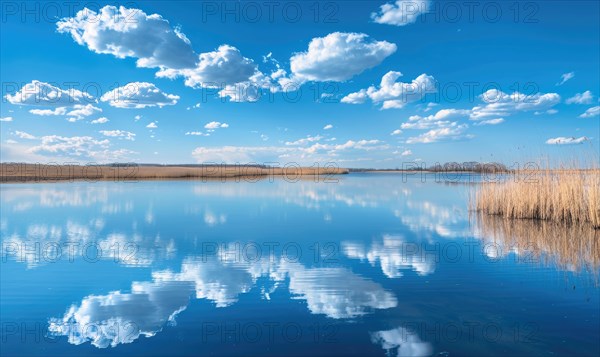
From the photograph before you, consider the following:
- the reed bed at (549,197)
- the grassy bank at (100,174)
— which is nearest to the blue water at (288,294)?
the reed bed at (549,197)

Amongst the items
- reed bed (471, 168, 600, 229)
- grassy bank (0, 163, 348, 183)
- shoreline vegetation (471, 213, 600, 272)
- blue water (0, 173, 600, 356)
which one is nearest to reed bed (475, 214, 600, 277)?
shoreline vegetation (471, 213, 600, 272)

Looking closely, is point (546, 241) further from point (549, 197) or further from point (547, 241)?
point (549, 197)

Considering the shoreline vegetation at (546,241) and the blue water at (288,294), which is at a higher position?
the shoreline vegetation at (546,241)

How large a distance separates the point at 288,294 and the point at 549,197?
36.9ft

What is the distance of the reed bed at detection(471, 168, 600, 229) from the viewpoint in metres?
11.3

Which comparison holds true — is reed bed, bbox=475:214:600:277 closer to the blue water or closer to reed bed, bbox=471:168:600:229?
the blue water

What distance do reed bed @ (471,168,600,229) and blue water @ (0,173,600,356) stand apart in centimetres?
334

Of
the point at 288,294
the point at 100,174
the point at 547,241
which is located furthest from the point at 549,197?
the point at 100,174

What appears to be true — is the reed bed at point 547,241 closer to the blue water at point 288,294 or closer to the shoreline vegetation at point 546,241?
the shoreline vegetation at point 546,241

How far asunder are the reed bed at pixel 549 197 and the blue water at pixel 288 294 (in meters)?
3.34

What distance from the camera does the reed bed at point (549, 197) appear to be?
11.3 meters

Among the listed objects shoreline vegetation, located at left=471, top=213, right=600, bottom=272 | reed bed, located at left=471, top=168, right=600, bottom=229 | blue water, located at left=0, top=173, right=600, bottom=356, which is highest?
reed bed, located at left=471, top=168, right=600, bottom=229

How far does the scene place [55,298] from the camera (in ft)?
18.3

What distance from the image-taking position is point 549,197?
12516 millimetres
